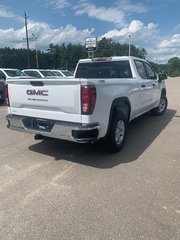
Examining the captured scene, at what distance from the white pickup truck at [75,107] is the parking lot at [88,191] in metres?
A: 0.57

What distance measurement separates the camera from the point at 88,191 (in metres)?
3.60

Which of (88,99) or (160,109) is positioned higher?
(88,99)

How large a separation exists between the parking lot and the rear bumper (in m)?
0.59

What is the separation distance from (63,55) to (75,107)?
99274mm

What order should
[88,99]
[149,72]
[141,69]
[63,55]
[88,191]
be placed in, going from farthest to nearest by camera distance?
[63,55], [149,72], [141,69], [88,99], [88,191]

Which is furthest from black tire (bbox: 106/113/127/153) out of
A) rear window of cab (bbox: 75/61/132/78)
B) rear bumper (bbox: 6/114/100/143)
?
rear window of cab (bbox: 75/61/132/78)

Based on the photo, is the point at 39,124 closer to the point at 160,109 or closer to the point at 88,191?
the point at 88,191

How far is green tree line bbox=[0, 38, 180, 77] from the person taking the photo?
85.8 meters

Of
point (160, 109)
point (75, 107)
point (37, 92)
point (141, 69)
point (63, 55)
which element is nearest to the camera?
point (75, 107)

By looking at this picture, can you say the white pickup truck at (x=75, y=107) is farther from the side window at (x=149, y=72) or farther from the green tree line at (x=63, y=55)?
the green tree line at (x=63, y=55)

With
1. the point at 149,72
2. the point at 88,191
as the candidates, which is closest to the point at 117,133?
the point at 88,191

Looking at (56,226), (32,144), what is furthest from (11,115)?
(56,226)

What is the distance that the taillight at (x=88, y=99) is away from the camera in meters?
3.91

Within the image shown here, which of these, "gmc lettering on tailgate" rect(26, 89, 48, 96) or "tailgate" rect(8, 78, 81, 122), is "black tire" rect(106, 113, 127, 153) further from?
"gmc lettering on tailgate" rect(26, 89, 48, 96)
